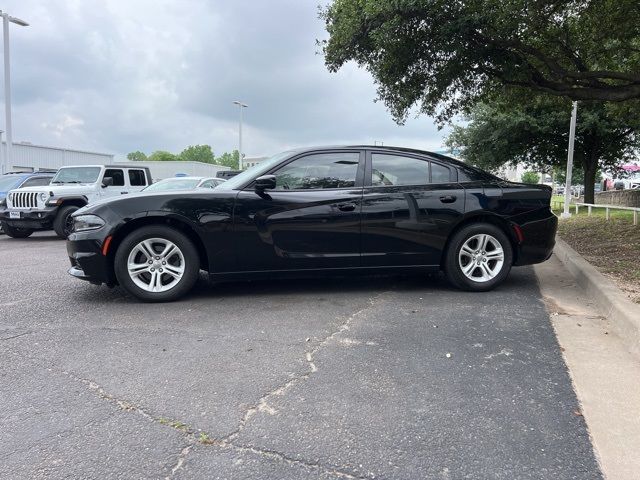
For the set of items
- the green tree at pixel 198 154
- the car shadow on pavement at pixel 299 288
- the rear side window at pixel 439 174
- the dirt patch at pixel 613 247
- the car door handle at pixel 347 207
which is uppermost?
the green tree at pixel 198 154

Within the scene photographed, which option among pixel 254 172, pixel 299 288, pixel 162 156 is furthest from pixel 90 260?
pixel 162 156

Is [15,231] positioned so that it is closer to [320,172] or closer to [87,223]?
[87,223]

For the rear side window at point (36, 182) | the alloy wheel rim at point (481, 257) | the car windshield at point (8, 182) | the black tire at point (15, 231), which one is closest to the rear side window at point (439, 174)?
the alloy wheel rim at point (481, 257)

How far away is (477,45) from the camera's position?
7965mm

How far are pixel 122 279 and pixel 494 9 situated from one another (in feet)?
21.0

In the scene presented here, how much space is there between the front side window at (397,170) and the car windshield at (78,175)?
346 inches

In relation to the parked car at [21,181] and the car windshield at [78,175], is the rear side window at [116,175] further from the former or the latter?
the parked car at [21,181]

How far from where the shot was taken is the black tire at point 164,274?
15.9 ft

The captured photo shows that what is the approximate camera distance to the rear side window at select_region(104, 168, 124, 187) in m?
11.9

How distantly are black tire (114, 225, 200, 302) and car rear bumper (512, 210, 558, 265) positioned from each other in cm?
349

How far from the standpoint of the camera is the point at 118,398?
2900mm

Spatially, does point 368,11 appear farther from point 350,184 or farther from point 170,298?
point 170,298

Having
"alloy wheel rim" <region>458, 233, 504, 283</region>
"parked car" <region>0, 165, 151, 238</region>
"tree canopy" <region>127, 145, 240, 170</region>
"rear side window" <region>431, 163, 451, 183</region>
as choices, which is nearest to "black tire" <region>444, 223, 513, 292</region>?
"alloy wheel rim" <region>458, 233, 504, 283</region>

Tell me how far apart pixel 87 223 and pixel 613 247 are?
7646mm
